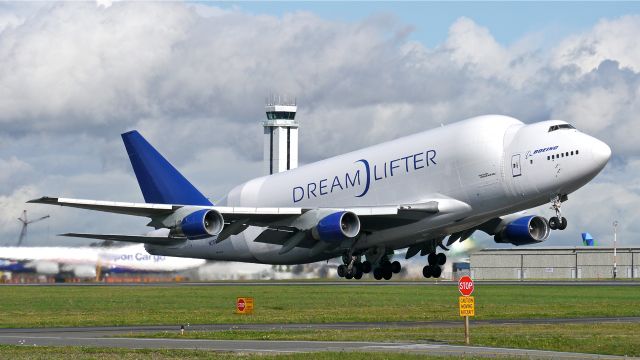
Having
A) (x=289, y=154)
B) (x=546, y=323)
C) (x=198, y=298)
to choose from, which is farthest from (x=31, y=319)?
(x=289, y=154)

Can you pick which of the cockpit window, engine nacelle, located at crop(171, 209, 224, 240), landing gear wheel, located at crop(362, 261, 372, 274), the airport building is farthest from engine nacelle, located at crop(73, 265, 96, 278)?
the airport building

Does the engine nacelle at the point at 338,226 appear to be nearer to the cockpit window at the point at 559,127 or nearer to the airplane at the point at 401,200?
the airplane at the point at 401,200

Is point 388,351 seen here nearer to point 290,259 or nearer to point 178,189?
point 290,259

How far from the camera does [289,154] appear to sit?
168 meters

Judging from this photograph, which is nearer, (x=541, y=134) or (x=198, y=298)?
(x=541, y=134)

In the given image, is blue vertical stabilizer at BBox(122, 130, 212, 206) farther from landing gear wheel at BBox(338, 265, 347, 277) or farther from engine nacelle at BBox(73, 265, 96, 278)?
engine nacelle at BBox(73, 265, 96, 278)

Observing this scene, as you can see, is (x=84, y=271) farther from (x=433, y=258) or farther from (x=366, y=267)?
(x=433, y=258)

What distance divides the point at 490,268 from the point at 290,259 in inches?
3361

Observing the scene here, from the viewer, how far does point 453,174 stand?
5238 centimetres

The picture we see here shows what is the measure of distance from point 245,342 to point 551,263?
107175 mm

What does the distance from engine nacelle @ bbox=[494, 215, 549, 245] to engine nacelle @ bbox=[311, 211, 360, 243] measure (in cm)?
934

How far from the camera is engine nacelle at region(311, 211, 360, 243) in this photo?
2152 inches

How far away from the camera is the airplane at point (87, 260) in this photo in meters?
91.9

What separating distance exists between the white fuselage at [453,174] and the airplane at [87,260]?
100.0 feet
